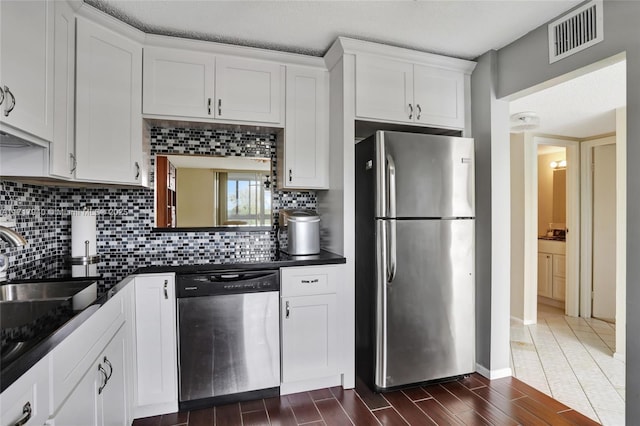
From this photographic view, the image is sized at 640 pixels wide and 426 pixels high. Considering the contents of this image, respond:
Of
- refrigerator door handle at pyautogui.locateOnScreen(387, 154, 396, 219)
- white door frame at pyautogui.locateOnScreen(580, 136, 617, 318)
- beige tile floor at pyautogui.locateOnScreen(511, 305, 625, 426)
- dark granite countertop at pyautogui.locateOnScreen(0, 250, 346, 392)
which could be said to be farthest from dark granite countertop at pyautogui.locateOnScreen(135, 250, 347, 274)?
white door frame at pyautogui.locateOnScreen(580, 136, 617, 318)

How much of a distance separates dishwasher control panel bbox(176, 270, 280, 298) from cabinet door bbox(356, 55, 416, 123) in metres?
1.33

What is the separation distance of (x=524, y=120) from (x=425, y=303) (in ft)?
7.44

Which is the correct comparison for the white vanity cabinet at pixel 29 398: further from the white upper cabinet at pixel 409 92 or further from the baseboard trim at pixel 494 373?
the baseboard trim at pixel 494 373

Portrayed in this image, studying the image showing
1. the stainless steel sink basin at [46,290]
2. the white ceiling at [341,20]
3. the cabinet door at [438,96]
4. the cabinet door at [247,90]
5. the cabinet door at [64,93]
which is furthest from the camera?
the cabinet door at [438,96]

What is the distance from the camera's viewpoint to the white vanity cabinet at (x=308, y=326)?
2367mm

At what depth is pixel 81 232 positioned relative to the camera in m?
2.18

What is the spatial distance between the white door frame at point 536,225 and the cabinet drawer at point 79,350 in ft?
13.4

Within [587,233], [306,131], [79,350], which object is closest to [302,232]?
[306,131]

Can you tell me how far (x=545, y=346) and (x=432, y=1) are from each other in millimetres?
3160

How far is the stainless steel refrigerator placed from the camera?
2383 mm

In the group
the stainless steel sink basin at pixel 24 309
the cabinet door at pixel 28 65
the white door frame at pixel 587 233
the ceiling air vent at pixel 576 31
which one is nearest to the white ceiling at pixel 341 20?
the ceiling air vent at pixel 576 31

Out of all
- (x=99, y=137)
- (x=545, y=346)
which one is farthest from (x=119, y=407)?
(x=545, y=346)

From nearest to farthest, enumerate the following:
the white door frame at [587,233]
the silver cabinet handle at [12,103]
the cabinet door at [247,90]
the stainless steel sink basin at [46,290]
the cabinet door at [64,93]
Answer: the silver cabinet handle at [12,103] → the stainless steel sink basin at [46,290] → the cabinet door at [64,93] → the cabinet door at [247,90] → the white door frame at [587,233]

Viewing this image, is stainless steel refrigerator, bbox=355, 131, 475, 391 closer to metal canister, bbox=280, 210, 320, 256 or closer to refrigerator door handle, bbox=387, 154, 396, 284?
refrigerator door handle, bbox=387, 154, 396, 284
